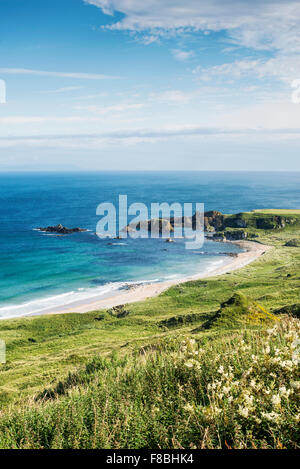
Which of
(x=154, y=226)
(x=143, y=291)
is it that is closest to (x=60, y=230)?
(x=154, y=226)

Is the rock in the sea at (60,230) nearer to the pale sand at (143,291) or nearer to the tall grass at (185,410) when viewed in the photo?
the pale sand at (143,291)

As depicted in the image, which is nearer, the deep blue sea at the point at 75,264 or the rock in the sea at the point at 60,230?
the deep blue sea at the point at 75,264

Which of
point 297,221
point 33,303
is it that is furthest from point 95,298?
point 297,221

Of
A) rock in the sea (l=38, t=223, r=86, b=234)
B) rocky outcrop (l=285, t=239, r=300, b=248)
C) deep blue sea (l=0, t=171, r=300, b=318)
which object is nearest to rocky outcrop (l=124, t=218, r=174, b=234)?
deep blue sea (l=0, t=171, r=300, b=318)

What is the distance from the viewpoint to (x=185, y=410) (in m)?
6.79

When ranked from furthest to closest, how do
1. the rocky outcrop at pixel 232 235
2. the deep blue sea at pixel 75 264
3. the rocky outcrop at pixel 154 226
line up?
the rocky outcrop at pixel 154 226 < the rocky outcrop at pixel 232 235 < the deep blue sea at pixel 75 264

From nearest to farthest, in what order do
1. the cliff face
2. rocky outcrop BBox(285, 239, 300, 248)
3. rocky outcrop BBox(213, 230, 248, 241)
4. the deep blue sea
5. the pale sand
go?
the pale sand < the deep blue sea < rocky outcrop BBox(285, 239, 300, 248) < rocky outcrop BBox(213, 230, 248, 241) < the cliff face

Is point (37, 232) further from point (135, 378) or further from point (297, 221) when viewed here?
point (135, 378)

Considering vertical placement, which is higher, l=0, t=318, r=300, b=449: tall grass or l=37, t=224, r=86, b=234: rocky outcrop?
l=0, t=318, r=300, b=449: tall grass

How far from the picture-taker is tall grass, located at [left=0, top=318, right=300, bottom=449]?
5.89 m

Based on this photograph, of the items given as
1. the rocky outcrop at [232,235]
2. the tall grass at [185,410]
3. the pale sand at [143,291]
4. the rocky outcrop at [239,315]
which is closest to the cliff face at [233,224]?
the rocky outcrop at [232,235]

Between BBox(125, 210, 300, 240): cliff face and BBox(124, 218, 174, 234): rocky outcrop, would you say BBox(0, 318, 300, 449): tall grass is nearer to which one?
BBox(125, 210, 300, 240): cliff face

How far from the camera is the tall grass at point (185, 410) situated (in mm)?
5895

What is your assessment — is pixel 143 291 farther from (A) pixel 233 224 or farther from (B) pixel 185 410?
(A) pixel 233 224
